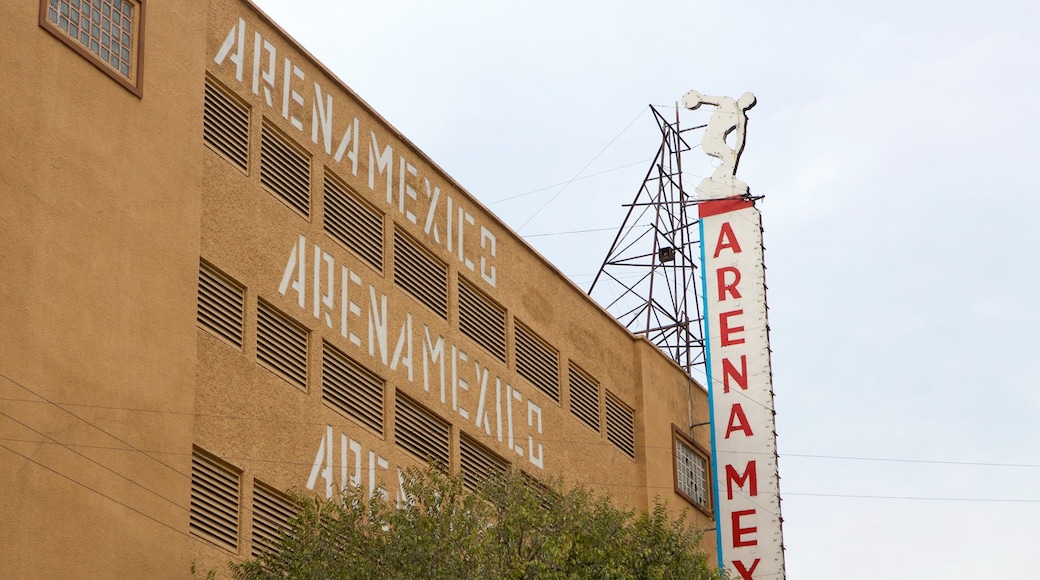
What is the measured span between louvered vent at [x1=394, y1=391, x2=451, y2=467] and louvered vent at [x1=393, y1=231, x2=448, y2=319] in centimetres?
214

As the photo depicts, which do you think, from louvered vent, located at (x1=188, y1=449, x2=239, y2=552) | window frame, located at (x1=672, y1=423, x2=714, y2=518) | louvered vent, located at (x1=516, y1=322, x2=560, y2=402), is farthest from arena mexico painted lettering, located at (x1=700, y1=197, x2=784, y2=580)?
louvered vent, located at (x1=188, y1=449, x2=239, y2=552)

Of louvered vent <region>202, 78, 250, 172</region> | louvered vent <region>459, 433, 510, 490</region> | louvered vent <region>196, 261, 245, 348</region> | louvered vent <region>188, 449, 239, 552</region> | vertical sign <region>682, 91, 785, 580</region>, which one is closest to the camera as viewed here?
louvered vent <region>188, 449, 239, 552</region>

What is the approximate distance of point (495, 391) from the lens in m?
32.6

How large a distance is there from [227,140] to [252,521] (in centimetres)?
609

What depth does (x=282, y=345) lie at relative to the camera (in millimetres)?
26906

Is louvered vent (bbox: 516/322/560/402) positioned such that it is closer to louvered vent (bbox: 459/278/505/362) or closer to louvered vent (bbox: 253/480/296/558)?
louvered vent (bbox: 459/278/505/362)

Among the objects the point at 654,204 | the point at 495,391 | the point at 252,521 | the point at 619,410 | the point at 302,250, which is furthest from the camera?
the point at 654,204

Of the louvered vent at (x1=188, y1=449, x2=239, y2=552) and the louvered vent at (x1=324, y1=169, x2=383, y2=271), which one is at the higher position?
the louvered vent at (x1=324, y1=169, x2=383, y2=271)

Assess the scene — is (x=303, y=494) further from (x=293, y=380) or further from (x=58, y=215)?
(x=58, y=215)

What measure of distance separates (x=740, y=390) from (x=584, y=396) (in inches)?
167

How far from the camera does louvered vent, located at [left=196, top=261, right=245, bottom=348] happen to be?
994 inches

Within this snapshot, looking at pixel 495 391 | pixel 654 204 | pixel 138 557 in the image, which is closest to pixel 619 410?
pixel 495 391

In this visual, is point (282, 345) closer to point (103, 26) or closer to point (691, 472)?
point (103, 26)

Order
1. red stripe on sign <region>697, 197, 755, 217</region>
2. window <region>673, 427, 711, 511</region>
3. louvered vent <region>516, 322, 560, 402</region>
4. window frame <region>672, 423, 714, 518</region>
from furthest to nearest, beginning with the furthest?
red stripe on sign <region>697, 197, 755, 217</region>, window <region>673, 427, 711, 511</region>, window frame <region>672, 423, 714, 518</region>, louvered vent <region>516, 322, 560, 402</region>
